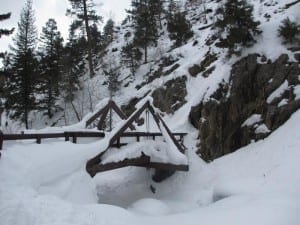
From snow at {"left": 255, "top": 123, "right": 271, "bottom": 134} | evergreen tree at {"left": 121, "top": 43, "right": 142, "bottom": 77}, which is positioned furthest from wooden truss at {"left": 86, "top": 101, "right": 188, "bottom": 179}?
evergreen tree at {"left": 121, "top": 43, "right": 142, "bottom": 77}

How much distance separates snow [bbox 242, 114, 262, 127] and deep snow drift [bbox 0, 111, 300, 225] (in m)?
1.06

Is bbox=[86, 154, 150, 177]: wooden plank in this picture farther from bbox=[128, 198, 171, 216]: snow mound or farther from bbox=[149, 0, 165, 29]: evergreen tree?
bbox=[149, 0, 165, 29]: evergreen tree

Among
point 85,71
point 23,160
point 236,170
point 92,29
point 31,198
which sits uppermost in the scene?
point 92,29

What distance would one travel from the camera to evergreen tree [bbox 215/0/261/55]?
16.0 metres

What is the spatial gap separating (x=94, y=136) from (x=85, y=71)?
25819 millimetres

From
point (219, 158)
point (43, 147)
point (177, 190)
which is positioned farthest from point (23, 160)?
point (219, 158)

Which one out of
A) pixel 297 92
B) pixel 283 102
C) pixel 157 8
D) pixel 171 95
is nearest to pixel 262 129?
pixel 283 102

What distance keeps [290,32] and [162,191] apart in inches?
403

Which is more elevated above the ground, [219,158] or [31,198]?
[31,198]

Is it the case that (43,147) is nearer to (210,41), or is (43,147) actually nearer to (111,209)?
(111,209)

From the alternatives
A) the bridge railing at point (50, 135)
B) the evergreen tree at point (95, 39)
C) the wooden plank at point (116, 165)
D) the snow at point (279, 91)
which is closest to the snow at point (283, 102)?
the snow at point (279, 91)

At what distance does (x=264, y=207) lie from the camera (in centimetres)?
709

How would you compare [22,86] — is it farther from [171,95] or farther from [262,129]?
[262,129]

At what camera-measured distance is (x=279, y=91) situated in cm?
1354
